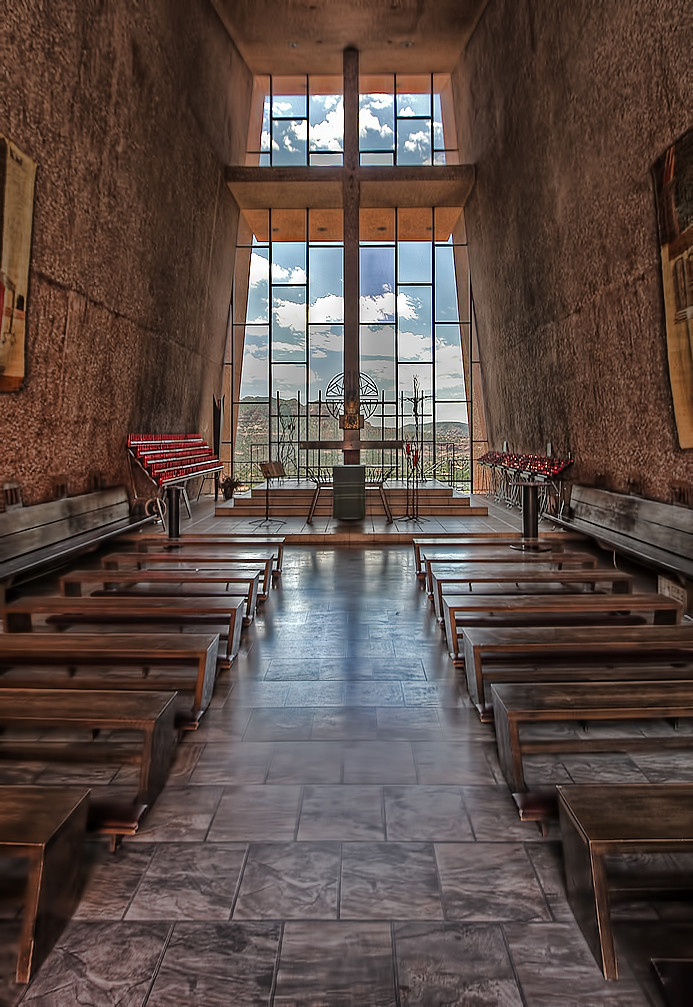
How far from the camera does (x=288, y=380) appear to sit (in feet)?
45.4

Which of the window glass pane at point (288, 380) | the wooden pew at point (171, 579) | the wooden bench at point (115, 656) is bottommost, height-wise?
the wooden bench at point (115, 656)

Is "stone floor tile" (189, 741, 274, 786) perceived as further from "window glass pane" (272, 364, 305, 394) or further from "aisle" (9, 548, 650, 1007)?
"window glass pane" (272, 364, 305, 394)

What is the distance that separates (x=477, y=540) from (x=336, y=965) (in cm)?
468

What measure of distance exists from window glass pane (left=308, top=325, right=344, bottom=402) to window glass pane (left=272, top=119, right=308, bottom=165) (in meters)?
3.78

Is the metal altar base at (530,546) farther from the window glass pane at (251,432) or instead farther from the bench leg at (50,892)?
the window glass pane at (251,432)

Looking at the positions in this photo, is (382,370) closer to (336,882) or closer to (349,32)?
(349,32)

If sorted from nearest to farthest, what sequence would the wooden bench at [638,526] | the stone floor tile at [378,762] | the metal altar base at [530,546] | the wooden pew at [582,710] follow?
the wooden pew at [582,710]
the stone floor tile at [378,762]
the wooden bench at [638,526]
the metal altar base at [530,546]

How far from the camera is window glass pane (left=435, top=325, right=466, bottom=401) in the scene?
1389 cm

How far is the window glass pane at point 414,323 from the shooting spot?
45.4 ft

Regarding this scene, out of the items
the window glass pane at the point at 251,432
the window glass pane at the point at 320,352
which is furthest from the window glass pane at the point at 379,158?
the window glass pane at the point at 251,432

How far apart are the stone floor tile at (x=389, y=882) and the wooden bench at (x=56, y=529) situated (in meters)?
3.46

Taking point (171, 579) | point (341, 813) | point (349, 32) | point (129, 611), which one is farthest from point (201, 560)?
point (349, 32)

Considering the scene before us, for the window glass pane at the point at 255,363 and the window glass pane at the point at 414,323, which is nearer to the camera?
the window glass pane at the point at 414,323

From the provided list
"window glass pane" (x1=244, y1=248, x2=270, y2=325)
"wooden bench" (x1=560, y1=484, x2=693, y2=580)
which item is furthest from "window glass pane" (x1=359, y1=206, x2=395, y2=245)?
"wooden bench" (x1=560, y1=484, x2=693, y2=580)
